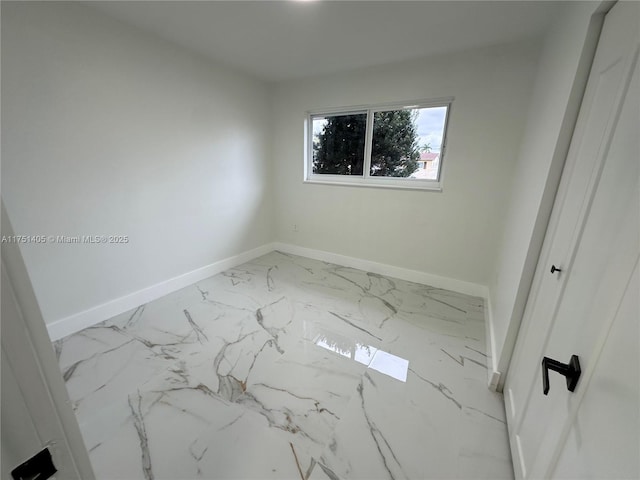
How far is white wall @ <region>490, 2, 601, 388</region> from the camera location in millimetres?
1136

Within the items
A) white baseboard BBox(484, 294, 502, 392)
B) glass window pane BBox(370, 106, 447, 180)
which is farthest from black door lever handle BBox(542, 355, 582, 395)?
glass window pane BBox(370, 106, 447, 180)

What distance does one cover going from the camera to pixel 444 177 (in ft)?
8.85

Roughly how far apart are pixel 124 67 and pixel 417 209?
115 inches

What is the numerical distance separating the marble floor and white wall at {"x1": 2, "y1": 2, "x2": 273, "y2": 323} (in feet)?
1.69

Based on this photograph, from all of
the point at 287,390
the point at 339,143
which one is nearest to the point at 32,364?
the point at 287,390

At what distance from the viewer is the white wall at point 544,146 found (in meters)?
1.14

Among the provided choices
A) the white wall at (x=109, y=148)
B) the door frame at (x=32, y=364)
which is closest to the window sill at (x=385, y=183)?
the white wall at (x=109, y=148)

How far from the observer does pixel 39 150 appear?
1.75 metres

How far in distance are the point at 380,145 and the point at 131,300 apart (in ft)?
9.89

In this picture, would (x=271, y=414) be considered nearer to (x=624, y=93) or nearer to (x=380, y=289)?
(x=380, y=289)

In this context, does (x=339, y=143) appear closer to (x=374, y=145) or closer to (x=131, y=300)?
(x=374, y=145)

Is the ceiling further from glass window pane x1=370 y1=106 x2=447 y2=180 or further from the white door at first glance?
the white door

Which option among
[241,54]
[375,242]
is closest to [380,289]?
[375,242]

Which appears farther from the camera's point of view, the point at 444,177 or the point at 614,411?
the point at 444,177
